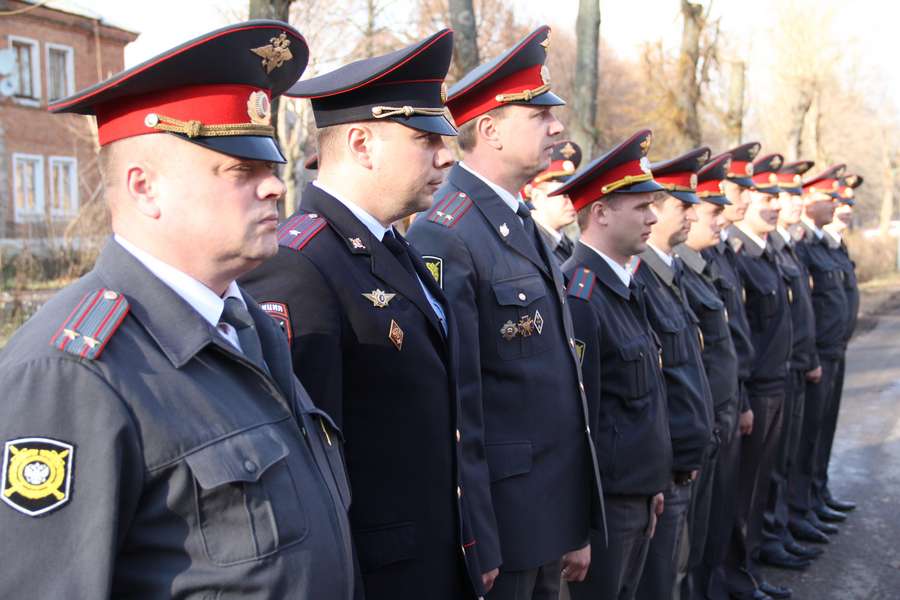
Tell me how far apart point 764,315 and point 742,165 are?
997mm

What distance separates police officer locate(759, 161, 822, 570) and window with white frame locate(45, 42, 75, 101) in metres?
26.5

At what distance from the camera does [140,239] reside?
1.79m

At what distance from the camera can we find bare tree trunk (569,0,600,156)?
979 cm

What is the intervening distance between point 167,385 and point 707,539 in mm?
4387

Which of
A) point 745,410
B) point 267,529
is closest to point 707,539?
point 745,410

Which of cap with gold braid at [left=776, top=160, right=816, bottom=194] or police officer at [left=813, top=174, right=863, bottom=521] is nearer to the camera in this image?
police officer at [left=813, top=174, right=863, bottom=521]

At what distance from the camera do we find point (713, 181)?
17.6 feet

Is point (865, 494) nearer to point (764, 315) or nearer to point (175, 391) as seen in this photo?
point (764, 315)

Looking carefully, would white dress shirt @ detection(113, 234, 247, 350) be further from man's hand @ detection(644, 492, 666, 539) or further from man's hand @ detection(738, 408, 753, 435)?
man's hand @ detection(738, 408, 753, 435)

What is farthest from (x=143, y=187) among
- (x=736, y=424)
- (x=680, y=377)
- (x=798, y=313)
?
(x=798, y=313)

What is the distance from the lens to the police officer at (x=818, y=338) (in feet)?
22.3

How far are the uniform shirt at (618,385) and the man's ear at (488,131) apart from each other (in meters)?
0.73

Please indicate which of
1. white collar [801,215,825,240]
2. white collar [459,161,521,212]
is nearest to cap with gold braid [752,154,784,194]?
white collar [801,215,825,240]

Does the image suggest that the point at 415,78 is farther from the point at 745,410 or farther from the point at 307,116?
the point at 307,116
